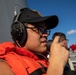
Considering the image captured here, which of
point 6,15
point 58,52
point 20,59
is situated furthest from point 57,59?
point 6,15

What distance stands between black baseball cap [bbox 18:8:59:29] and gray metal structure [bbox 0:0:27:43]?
92 centimetres

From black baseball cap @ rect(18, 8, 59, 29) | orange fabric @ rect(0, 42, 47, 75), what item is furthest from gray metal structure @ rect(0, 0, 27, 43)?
orange fabric @ rect(0, 42, 47, 75)

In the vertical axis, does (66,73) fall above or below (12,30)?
below

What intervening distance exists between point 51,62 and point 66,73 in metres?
0.37

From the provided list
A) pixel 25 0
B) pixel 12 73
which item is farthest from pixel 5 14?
pixel 12 73

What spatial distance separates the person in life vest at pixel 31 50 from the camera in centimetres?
Result: 168

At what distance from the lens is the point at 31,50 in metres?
1.98

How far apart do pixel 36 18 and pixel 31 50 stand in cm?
29

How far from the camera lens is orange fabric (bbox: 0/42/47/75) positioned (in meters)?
1.68

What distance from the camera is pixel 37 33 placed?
1.99 metres

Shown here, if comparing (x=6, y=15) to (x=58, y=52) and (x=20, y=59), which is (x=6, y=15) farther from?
(x=58, y=52)

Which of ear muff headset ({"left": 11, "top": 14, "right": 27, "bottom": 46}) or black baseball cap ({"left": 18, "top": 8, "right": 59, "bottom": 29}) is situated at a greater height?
black baseball cap ({"left": 18, "top": 8, "right": 59, "bottom": 29})

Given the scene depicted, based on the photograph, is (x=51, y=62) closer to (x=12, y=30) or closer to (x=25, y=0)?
(x=12, y=30)

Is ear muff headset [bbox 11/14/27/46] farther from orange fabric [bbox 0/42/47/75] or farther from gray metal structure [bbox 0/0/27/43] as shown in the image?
gray metal structure [bbox 0/0/27/43]
